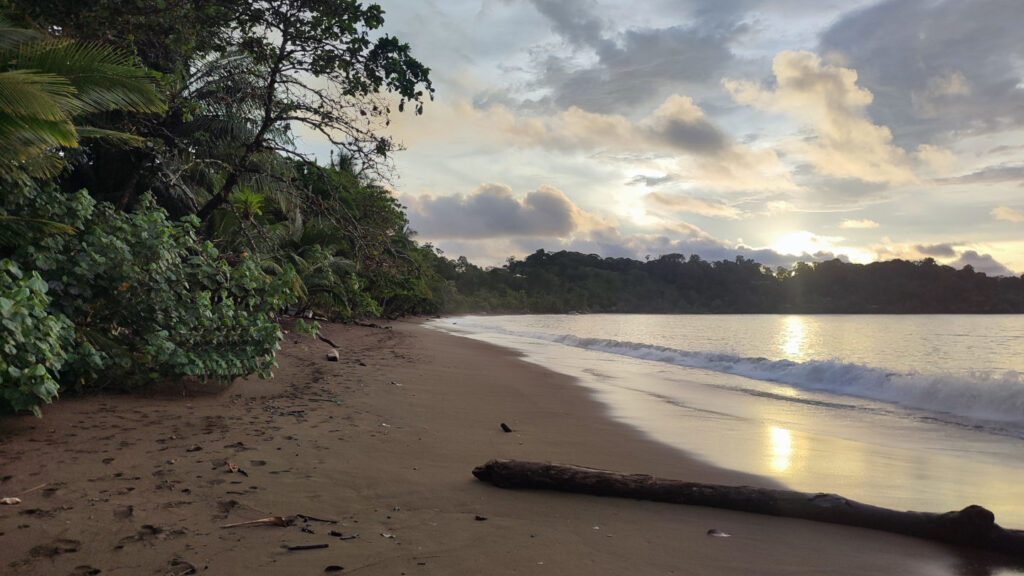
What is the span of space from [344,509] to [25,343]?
2.55 metres

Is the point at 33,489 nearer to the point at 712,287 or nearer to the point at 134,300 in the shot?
the point at 134,300

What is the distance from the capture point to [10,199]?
4734 millimetres

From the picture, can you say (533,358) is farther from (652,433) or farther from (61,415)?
(61,415)

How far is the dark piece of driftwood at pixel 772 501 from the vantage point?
292 centimetres

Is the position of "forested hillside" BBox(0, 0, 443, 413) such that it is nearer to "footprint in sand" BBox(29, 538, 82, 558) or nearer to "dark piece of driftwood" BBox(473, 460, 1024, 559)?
"footprint in sand" BBox(29, 538, 82, 558)

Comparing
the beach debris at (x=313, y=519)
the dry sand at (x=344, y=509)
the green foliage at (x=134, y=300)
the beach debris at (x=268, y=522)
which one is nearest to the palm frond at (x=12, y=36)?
the green foliage at (x=134, y=300)

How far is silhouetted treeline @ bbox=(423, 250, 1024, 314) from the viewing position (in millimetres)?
72438

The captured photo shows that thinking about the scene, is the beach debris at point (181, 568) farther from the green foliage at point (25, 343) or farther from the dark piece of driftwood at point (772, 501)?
the green foliage at point (25, 343)

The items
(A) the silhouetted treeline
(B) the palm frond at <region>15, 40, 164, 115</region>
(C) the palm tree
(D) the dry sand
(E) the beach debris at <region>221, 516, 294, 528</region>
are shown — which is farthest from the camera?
(A) the silhouetted treeline

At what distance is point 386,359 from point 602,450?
7.40 metres

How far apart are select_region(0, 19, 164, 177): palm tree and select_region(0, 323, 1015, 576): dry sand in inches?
87.2

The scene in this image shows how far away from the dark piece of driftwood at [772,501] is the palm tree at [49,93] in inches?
166

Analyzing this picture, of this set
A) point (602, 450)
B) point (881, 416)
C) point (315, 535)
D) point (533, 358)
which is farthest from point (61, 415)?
point (533, 358)

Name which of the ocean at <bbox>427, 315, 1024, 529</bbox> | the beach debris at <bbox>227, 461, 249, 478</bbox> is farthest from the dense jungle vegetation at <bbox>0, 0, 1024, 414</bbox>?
the ocean at <bbox>427, 315, 1024, 529</bbox>
